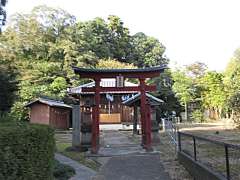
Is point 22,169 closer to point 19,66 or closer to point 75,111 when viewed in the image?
point 75,111

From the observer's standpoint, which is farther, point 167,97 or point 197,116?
point 167,97

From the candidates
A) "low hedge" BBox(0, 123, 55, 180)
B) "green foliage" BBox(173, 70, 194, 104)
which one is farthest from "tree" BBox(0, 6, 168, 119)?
"low hedge" BBox(0, 123, 55, 180)

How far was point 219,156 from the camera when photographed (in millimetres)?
6430

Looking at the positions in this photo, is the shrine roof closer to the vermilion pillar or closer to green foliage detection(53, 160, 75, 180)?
the vermilion pillar

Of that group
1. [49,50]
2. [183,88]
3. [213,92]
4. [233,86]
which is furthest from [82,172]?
[183,88]

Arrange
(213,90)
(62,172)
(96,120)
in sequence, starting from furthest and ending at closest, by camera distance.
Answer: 1. (213,90)
2. (96,120)
3. (62,172)

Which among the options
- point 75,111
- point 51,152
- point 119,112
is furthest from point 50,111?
point 51,152

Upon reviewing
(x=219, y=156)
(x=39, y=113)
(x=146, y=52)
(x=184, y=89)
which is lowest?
(x=219, y=156)

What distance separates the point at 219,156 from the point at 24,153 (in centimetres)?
349

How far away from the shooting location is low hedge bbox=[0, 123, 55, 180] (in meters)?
4.68

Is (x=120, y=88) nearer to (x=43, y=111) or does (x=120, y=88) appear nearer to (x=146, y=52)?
(x=43, y=111)

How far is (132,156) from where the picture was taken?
517 inches

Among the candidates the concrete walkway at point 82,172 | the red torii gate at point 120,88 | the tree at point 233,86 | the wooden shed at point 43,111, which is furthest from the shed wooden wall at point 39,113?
the concrete walkway at point 82,172

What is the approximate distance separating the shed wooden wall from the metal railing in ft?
73.4
